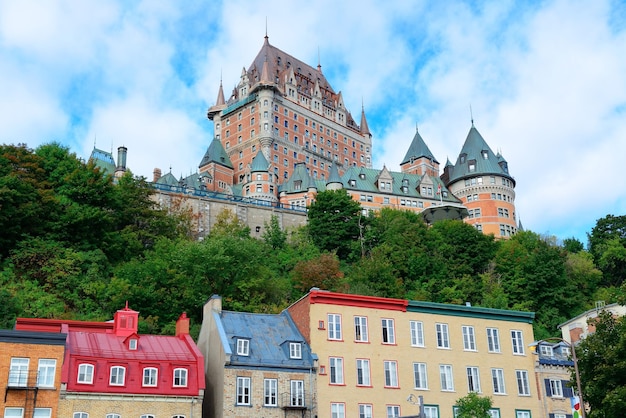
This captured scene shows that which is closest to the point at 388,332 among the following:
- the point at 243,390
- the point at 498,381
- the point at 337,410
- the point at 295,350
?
the point at 337,410

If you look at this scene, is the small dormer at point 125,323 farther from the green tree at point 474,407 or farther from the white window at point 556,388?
the white window at point 556,388

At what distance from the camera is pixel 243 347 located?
39.9 metres

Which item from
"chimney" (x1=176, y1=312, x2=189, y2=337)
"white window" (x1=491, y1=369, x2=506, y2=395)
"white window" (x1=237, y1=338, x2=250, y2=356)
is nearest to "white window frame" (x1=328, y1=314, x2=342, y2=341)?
"white window" (x1=237, y1=338, x2=250, y2=356)

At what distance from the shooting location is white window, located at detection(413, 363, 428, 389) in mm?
42906

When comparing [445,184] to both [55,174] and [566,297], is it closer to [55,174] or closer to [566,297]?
[566,297]

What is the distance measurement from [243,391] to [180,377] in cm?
327

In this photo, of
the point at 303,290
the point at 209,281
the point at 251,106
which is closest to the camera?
the point at 209,281

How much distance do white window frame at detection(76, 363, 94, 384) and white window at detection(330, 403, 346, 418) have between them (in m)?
12.4

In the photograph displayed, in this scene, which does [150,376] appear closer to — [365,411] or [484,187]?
[365,411]

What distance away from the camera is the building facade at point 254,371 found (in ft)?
126

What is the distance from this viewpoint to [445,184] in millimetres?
121000

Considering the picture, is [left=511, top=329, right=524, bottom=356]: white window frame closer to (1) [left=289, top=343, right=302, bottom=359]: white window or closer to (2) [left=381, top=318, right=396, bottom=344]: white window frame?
(2) [left=381, top=318, right=396, bottom=344]: white window frame

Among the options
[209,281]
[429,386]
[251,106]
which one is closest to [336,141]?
[251,106]

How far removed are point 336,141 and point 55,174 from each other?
3346 inches
